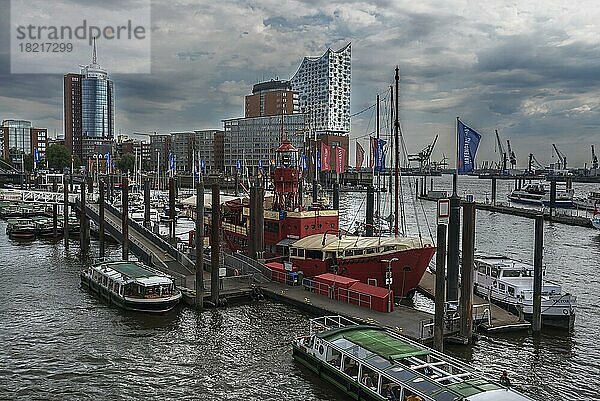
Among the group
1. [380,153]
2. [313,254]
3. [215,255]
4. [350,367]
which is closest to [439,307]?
[350,367]

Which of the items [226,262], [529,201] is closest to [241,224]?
[226,262]

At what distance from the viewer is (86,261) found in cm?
6000

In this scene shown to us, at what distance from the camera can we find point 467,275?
31516mm

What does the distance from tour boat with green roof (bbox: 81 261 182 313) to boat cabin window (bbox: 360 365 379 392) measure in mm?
17774

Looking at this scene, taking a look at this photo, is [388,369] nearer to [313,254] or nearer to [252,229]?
[313,254]

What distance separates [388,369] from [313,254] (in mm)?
21188

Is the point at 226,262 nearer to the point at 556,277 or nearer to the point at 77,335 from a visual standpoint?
the point at 77,335

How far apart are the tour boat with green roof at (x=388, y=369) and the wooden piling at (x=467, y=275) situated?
5.83 metres

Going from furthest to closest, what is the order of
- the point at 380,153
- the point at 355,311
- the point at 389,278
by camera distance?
the point at 380,153 → the point at 389,278 → the point at 355,311

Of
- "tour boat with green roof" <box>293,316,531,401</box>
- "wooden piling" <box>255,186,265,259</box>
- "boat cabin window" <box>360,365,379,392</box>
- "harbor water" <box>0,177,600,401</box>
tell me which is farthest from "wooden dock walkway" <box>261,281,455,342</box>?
"boat cabin window" <box>360,365,379,392</box>

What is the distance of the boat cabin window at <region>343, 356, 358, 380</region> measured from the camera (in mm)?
26016

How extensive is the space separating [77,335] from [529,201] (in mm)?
145375

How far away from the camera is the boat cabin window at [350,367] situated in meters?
26.0

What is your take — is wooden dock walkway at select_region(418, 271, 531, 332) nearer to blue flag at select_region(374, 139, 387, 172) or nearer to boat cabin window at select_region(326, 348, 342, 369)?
boat cabin window at select_region(326, 348, 342, 369)
